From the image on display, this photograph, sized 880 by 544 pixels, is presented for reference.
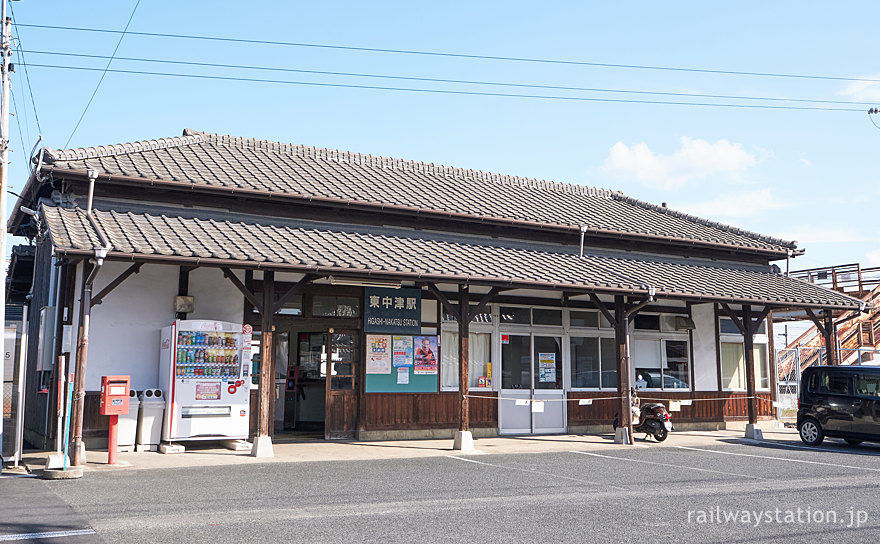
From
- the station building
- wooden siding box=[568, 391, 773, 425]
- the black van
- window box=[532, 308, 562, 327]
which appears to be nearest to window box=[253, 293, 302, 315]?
the station building

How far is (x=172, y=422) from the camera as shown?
11844 mm

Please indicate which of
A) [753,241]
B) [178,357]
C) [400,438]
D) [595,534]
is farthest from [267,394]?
[753,241]

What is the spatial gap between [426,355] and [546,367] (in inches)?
113

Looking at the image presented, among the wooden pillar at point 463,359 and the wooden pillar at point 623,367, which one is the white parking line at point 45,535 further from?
the wooden pillar at point 623,367

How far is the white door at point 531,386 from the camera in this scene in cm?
1571

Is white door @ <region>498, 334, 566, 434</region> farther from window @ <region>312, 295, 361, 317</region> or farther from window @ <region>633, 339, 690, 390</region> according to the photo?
window @ <region>312, 295, 361, 317</region>

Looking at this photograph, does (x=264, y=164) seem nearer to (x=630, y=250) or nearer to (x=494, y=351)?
(x=494, y=351)

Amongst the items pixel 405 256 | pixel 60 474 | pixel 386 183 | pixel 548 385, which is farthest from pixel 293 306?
pixel 548 385

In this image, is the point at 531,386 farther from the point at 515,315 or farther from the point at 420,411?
the point at 420,411

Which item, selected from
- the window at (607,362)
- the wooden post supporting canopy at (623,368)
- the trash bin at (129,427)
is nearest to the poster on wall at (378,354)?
the trash bin at (129,427)

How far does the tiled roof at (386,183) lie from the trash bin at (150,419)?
143 inches

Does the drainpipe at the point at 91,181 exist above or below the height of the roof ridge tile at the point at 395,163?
below

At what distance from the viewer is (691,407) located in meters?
17.5

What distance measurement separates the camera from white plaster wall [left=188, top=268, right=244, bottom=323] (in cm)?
1292
